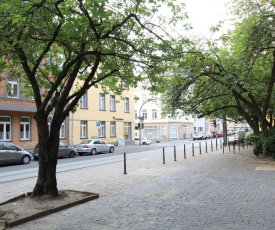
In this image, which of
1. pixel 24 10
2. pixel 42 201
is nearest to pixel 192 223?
pixel 42 201

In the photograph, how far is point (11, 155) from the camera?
1995cm

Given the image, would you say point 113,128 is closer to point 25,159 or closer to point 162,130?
point 25,159

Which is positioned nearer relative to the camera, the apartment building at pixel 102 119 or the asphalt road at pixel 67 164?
the asphalt road at pixel 67 164

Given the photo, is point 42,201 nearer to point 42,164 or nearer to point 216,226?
point 42,164

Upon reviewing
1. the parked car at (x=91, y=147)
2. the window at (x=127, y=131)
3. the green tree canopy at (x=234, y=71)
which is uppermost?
the green tree canopy at (x=234, y=71)

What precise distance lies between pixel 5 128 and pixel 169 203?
76.0 feet

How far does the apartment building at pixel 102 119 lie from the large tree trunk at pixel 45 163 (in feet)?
86.2

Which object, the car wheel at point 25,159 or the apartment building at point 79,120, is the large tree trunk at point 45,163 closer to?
the apartment building at point 79,120

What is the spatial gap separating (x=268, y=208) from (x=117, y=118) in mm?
37067

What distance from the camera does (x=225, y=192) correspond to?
9.03 m

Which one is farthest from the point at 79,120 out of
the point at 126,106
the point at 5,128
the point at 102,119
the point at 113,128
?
the point at 126,106

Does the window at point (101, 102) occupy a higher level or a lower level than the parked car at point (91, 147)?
higher

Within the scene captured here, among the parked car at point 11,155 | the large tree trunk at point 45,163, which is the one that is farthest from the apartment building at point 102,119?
the large tree trunk at point 45,163

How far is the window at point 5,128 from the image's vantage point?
27.3 meters
